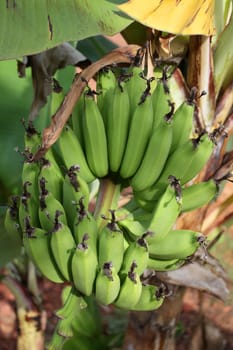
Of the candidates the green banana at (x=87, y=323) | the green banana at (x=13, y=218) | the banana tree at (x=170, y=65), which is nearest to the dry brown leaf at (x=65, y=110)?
the banana tree at (x=170, y=65)

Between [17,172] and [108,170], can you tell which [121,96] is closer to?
[108,170]

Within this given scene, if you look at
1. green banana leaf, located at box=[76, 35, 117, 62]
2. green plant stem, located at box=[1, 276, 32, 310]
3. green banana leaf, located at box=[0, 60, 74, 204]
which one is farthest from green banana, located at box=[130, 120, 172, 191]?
green plant stem, located at box=[1, 276, 32, 310]

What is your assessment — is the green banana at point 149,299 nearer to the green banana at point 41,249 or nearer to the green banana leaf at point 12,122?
the green banana at point 41,249

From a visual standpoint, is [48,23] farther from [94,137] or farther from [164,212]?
[164,212]

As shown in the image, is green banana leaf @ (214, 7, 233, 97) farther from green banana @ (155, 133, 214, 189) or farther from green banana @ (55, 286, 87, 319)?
green banana @ (55, 286, 87, 319)

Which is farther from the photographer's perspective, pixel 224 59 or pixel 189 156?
pixel 224 59

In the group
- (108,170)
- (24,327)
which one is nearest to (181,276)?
(108,170)

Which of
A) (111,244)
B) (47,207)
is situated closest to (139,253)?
(111,244)
